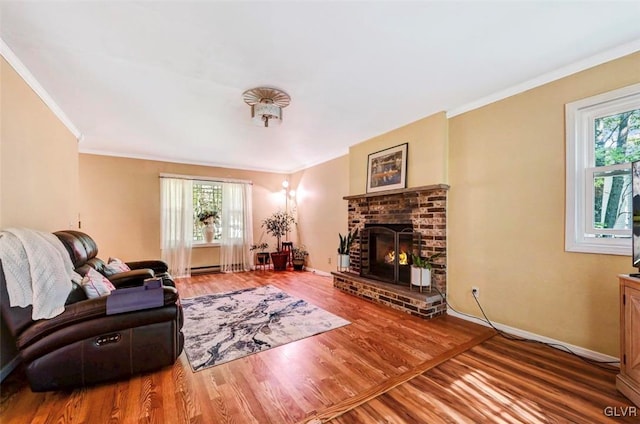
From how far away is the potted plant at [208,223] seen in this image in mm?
5805

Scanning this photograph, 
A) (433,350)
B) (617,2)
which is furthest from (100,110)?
(617,2)

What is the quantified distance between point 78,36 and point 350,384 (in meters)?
3.21

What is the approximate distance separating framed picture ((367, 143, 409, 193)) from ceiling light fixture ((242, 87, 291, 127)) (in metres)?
1.77

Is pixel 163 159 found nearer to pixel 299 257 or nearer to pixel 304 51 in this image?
pixel 299 257

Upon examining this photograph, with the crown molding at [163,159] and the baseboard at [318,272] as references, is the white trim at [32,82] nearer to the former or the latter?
the crown molding at [163,159]

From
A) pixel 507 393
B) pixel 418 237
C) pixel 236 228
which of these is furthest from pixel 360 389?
pixel 236 228

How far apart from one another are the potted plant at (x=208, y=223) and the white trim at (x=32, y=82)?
2.64m

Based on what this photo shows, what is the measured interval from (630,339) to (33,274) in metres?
3.95

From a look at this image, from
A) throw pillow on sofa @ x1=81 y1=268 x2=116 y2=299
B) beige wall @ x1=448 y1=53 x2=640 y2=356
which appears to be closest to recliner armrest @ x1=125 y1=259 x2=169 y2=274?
throw pillow on sofa @ x1=81 y1=268 x2=116 y2=299

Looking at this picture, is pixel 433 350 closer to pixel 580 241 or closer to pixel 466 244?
pixel 466 244

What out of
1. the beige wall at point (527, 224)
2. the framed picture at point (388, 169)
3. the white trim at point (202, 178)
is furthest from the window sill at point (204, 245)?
the beige wall at point (527, 224)

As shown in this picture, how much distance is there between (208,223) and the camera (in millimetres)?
5836

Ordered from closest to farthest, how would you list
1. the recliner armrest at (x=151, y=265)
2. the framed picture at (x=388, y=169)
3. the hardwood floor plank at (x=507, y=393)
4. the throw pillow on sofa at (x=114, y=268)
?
1. the hardwood floor plank at (x=507, y=393)
2. the throw pillow on sofa at (x=114, y=268)
3. the recliner armrest at (x=151, y=265)
4. the framed picture at (x=388, y=169)

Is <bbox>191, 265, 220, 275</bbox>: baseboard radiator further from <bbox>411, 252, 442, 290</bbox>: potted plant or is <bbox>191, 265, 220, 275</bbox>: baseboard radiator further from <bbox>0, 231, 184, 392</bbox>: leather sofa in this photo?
<bbox>411, 252, 442, 290</bbox>: potted plant
